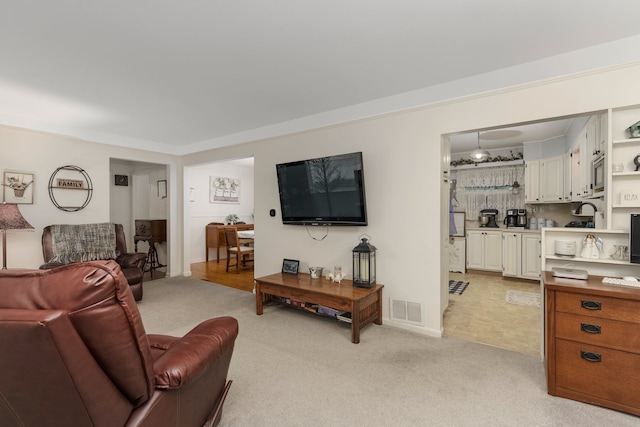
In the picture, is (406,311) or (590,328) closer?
(590,328)

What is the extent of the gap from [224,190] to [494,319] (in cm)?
636

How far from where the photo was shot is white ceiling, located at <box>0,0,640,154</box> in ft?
6.18

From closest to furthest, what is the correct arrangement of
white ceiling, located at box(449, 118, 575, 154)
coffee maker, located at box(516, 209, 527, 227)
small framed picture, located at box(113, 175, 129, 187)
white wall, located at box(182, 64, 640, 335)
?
white wall, located at box(182, 64, 640, 335)
white ceiling, located at box(449, 118, 575, 154)
coffee maker, located at box(516, 209, 527, 227)
small framed picture, located at box(113, 175, 129, 187)

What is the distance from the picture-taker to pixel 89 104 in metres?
3.47

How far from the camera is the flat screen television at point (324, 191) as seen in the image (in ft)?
10.9

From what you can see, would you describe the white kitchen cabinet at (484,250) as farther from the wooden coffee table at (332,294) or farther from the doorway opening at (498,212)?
the wooden coffee table at (332,294)

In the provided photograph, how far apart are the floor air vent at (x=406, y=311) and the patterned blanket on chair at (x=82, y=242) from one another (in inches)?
156

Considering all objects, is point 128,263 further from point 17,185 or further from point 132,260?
point 17,185

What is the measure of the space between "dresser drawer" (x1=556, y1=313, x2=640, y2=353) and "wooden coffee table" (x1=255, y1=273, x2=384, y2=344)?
1.52 metres

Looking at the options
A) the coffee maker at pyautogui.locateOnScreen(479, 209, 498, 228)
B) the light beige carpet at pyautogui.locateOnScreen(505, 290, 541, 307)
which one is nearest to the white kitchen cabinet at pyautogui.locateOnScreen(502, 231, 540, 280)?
the coffee maker at pyautogui.locateOnScreen(479, 209, 498, 228)

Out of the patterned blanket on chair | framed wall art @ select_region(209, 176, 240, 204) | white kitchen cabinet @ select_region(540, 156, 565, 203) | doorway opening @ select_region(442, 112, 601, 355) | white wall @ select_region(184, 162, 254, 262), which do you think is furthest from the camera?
framed wall art @ select_region(209, 176, 240, 204)

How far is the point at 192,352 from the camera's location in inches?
54.7

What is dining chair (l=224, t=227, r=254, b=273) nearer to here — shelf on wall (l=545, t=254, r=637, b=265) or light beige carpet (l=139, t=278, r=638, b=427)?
light beige carpet (l=139, t=278, r=638, b=427)

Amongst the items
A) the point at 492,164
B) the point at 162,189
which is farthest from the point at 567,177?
the point at 162,189
